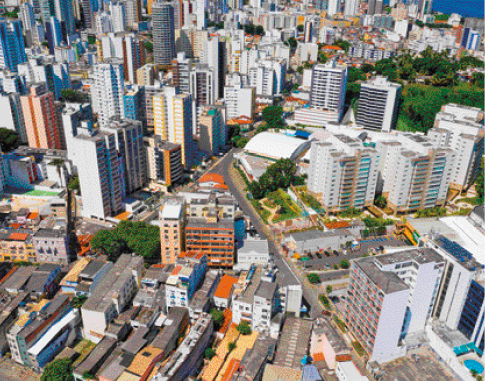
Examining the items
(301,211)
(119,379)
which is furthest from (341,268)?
(119,379)

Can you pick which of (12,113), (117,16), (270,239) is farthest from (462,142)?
(117,16)

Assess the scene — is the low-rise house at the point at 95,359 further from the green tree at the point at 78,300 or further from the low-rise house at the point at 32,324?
the green tree at the point at 78,300

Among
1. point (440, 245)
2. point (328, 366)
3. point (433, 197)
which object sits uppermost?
point (440, 245)

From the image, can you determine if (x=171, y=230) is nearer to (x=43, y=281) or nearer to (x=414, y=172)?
(x=43, y=281)

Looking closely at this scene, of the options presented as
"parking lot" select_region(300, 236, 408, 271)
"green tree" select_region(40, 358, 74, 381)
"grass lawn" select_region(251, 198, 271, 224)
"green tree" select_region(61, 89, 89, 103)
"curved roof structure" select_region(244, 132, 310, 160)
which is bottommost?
"green tree" select_region(40, 358, 74, 381)

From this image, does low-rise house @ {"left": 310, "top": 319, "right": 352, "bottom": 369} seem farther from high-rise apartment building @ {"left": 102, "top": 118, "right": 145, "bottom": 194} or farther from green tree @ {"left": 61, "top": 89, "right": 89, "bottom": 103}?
green tree @ {"left": 61, "top": 89, "right": 89, "bottom": 103}

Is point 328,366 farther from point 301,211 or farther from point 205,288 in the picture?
point 301,211

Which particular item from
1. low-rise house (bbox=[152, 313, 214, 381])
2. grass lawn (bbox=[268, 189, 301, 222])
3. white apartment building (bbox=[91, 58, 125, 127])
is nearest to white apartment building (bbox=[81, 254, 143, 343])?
low-rise house (bbox=[152, 313, 214, 381])
